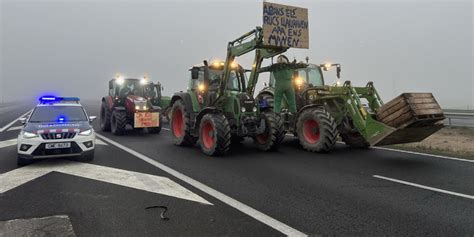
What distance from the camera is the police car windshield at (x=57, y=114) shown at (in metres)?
8.36

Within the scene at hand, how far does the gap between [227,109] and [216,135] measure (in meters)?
1.25

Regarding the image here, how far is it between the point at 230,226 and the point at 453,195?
13.0ft

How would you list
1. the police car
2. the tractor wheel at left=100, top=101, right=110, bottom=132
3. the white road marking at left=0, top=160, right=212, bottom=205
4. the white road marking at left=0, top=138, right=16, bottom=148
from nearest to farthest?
the white road marking at left=0, top=160, right=212, bottom=205 → the police car → the white road marking at left=0, top=138, right=16, bottom=148 → the tractor wheel at left=100, top=101, right=110, bottom=132

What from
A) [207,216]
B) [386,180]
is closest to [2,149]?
[207,216]

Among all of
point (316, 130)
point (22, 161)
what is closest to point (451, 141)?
point (316, 130)

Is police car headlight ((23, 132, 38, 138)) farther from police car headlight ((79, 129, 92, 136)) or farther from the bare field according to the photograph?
the bare field

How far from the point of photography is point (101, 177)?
6711 millimetres

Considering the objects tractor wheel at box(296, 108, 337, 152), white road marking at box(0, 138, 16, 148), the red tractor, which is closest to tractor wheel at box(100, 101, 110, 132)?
the red tractor

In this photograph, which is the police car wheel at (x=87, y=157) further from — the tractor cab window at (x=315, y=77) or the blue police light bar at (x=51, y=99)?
the tractor cab window at (x=315, y=77)

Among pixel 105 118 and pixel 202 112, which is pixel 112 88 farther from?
pixel 202 112

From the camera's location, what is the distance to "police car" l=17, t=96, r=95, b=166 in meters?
7.39

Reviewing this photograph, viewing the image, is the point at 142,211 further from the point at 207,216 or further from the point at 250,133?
the point at 250,133

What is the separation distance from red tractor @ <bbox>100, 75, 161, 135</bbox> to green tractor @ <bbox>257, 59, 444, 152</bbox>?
537cm

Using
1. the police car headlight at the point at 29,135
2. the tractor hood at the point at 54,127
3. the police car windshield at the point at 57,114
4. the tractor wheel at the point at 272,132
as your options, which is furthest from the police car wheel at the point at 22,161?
the tractor wheel at the point at 272,132
